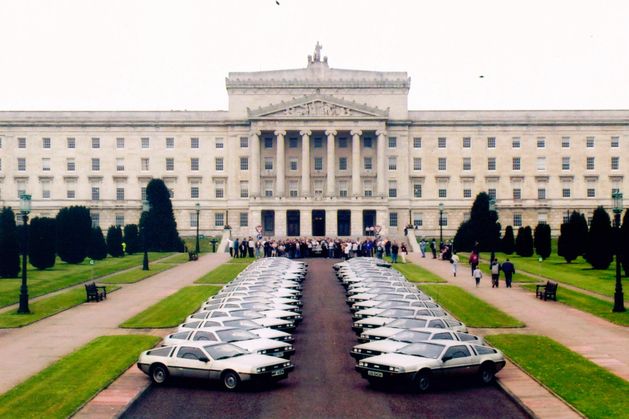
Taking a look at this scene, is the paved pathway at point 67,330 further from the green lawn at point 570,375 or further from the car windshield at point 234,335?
the green lawn at point 570,375

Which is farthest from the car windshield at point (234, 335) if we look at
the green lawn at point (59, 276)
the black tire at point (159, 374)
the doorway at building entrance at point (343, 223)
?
the doorway at building entrance at point (343, 223)

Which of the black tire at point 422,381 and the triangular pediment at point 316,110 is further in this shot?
the triangular pediment at point 316,110

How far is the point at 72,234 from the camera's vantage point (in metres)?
67.9

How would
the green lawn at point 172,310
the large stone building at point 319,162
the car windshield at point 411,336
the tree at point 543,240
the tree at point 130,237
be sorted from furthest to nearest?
the large stone building at point 319,162 → the tree at point 130,237 → the tree at point 543,240 → the green lawn at point 172,310 → the car windshield at point 411,336

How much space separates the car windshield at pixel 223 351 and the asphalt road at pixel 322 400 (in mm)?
982

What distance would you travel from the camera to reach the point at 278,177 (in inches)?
4385

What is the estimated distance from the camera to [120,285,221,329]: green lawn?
37.1 m

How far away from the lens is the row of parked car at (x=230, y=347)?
2442 centimetres

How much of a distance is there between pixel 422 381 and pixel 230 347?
6.34 metres

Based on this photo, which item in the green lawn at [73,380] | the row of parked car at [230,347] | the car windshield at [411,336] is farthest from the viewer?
the car windshield at [411,336]

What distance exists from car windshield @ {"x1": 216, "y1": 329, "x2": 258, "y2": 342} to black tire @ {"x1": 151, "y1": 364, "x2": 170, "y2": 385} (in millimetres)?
2455

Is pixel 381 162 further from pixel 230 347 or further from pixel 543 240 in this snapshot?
pixel 230 347

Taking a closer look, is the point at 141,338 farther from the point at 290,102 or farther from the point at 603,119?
the point at 603,119

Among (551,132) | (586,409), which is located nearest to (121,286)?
(586,409)
